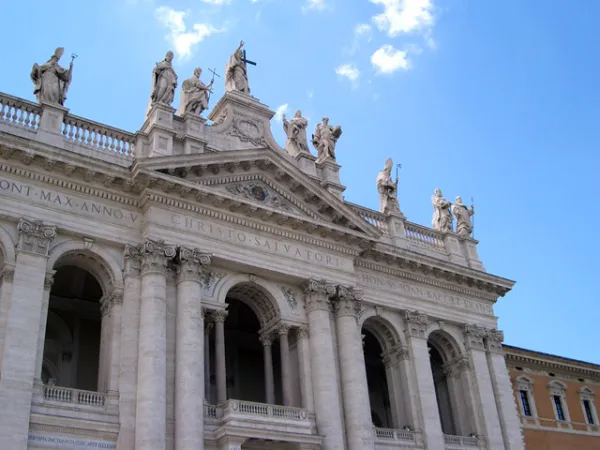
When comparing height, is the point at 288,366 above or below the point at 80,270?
below

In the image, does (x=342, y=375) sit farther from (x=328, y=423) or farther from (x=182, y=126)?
(x=182, y=126)

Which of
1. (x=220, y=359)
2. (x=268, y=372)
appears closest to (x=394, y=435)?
(x=268, y=372)

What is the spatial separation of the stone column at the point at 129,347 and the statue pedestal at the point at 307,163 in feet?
27.9

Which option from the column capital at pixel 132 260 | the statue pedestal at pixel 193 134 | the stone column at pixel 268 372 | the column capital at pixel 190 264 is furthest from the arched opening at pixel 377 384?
the column capital at pixel 132 260

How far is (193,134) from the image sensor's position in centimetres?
2639

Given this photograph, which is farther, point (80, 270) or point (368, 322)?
point (368, 322)

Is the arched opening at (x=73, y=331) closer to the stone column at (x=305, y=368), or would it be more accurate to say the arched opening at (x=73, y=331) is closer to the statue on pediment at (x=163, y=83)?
the statue on pediment at (x=163, y=83)

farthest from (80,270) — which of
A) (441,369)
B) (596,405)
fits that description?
(596,405)

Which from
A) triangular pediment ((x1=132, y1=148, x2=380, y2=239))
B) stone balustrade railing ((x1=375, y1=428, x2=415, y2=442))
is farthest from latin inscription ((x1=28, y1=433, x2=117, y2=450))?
stone balustrade railing ((x1=375, y1=428, x2=415, y2=442))

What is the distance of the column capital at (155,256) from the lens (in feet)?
75.4

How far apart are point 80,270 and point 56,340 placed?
250 cm

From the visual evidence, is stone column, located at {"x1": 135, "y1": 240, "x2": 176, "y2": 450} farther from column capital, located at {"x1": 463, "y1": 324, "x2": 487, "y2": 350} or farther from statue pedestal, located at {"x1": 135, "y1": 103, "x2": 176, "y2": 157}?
column capital, located at {"x1": 463, "y1": 324, "x2": 487, "y2": 350}

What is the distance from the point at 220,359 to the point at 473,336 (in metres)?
11.4

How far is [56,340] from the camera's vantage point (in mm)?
26281
